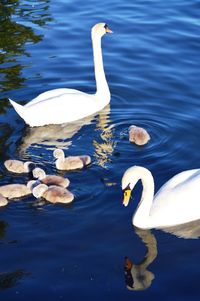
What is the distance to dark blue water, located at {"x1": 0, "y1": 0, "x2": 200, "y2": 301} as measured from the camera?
884cm

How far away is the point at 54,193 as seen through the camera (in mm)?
10172

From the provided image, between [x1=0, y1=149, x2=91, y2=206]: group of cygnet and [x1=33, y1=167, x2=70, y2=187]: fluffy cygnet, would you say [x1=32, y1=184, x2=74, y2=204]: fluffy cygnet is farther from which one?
[x1=33, y1=167, x2=70, y2=187]: fluffy cygnet

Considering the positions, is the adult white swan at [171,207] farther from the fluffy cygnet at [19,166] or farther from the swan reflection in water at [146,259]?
the fluffy cygnet at [19,166]

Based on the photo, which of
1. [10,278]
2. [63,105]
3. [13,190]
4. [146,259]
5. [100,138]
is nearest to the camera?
[10,278]

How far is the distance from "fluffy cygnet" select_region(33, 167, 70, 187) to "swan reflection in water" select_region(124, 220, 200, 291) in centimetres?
142

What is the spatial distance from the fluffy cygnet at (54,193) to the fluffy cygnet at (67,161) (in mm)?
846

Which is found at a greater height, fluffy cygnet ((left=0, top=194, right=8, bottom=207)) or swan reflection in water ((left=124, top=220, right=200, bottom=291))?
fluffy cygnet ((left=0, top=194, right=8, bottom=207))

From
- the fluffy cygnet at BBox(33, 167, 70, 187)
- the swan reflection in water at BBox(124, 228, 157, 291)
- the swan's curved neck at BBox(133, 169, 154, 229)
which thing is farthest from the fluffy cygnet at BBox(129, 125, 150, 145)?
the swan reflection in water at BBox(124, 228, 157, 291)

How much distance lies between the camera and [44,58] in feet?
53.4

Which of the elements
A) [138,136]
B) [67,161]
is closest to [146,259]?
[67,161]

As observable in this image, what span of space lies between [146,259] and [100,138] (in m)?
3.59

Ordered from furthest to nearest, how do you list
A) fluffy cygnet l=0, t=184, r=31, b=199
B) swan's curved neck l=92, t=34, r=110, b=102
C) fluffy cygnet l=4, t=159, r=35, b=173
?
1. swan's curved neck l=92, t=34, r=110, b=102
2. fluffy cygnet l=4, t=159, r=35, b=173
3. fluffy cygnet l=0, t=184, r=31, b=199

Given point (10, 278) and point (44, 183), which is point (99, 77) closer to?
point (44, 183)

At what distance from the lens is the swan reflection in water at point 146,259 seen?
876 centimetres
